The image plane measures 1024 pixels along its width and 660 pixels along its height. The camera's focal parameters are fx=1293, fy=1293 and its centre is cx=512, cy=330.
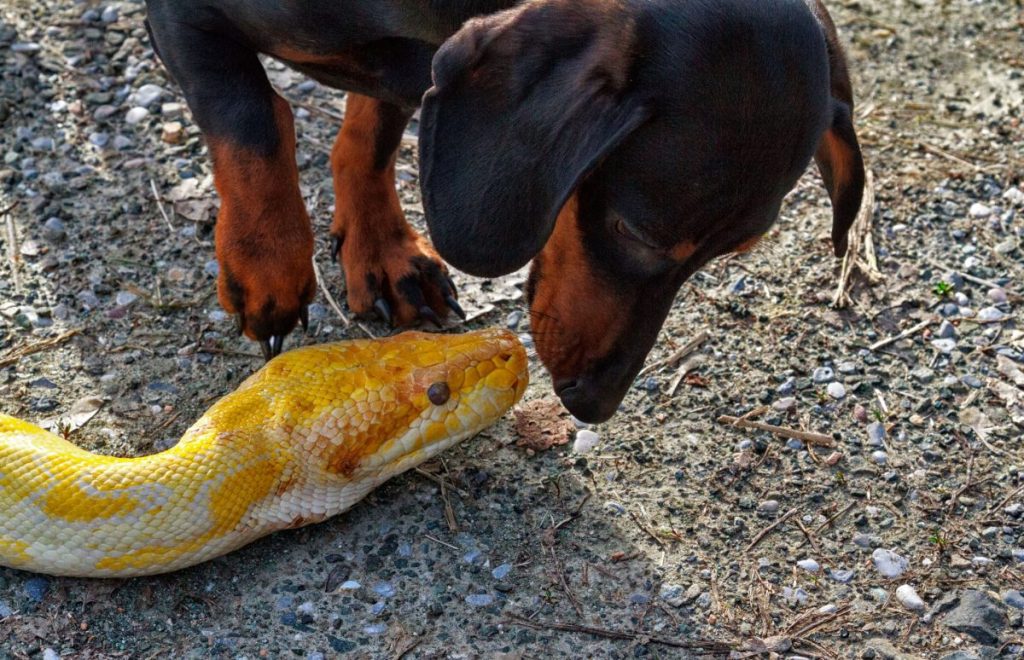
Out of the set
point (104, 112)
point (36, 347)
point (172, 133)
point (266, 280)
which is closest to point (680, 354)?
point (266, 280)

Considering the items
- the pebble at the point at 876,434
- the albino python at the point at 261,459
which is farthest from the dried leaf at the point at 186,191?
the pebble at the point at 876,434

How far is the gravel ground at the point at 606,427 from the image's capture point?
3562 mm

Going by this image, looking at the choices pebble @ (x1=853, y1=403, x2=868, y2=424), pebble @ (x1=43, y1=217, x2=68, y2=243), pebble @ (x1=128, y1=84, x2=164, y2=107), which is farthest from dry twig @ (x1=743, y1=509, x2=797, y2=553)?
pebble @ (x1=128, y1=84, x2=164, y2=107)

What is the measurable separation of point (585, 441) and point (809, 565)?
2.64 ft

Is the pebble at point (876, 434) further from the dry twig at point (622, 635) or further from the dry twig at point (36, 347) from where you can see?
the dry twig at point (36, 347)

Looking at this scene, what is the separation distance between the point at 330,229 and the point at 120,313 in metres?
0.86

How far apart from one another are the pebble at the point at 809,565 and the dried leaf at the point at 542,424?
0.83 metres

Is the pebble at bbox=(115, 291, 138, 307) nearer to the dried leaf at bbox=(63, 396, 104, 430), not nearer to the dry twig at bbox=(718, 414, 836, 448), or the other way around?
the dried leaf at bbox=(63, 396, 104, 430)

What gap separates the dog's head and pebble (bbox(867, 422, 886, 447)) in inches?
48.6

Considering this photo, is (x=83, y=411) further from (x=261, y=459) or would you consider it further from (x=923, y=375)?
(x=923, y=375)

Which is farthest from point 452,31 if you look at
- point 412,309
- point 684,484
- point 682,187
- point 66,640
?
point 66,640

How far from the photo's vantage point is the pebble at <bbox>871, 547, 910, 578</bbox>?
384 centimetres

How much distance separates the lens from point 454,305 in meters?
4.62

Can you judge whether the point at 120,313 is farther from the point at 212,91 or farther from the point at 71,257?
the point at 212,91
